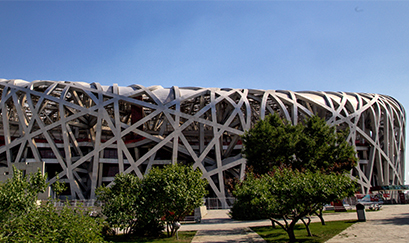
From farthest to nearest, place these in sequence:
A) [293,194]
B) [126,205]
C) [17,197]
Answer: [126,205]
[293,194]
[17,197]

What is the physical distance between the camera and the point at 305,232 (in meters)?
17.0

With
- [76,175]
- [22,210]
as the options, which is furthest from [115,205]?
[76,175]

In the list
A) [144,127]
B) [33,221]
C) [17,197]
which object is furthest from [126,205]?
[144,127]

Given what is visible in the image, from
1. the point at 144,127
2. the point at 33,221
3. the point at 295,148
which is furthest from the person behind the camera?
the point at 144,127

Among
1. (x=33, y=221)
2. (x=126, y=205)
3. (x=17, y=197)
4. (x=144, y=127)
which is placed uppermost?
(x=144, y=127)

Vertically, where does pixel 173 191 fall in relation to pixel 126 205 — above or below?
above

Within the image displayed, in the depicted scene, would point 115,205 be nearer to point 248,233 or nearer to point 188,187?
point 188,187

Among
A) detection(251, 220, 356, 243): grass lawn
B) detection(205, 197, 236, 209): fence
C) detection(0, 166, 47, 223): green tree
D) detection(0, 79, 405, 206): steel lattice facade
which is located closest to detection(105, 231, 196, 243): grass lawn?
detection(251, 220, 356, 243): grass lawn

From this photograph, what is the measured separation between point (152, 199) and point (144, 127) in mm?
30566

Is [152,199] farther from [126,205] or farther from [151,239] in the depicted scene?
[151,239]

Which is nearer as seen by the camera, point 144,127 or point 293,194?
point 293,194

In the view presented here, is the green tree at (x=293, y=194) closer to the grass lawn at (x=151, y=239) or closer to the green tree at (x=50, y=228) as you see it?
the grass lawn at (x=151, y=239)

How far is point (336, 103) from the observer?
1751 inches

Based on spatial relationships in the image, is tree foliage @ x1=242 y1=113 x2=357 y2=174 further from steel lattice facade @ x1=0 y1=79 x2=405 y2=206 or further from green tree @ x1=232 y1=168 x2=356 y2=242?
steel lattice facade @ x1=0 y1=79 x2=405 y2=206
